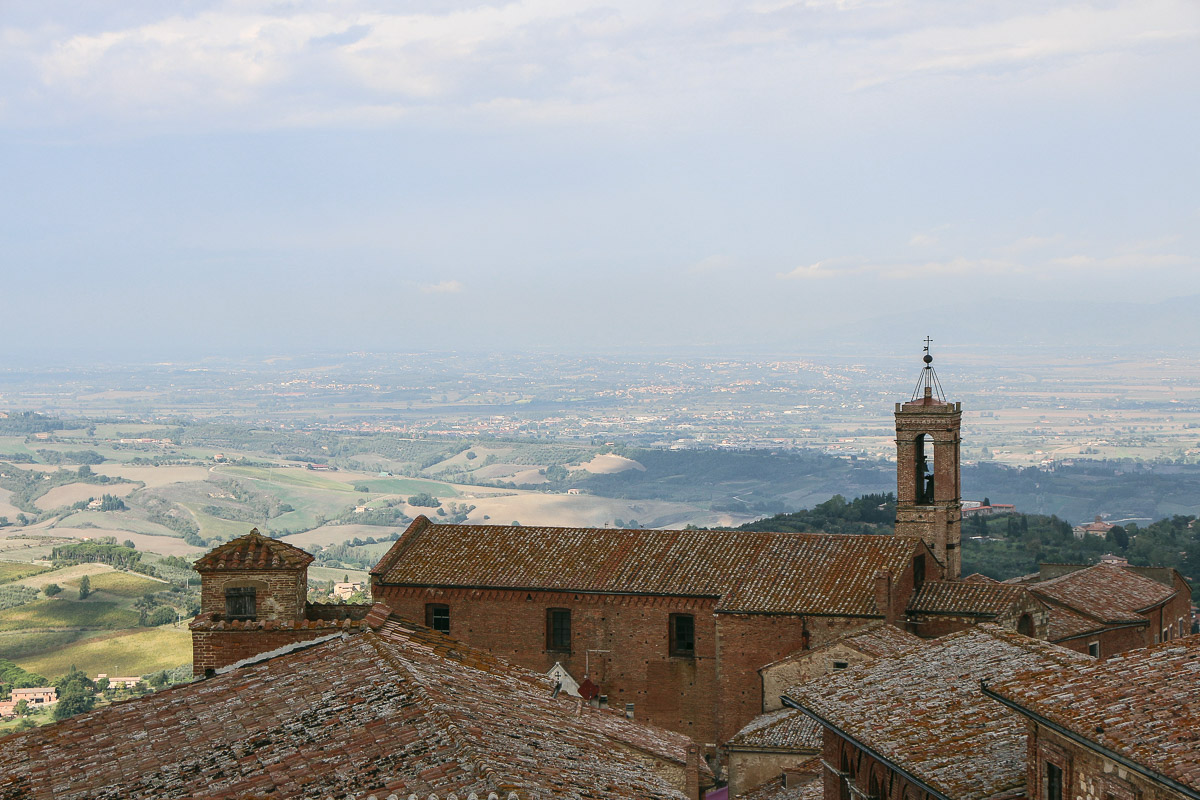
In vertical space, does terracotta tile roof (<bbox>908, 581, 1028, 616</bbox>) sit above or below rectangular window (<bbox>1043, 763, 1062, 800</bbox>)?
below

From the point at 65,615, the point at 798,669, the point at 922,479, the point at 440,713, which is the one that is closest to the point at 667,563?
the point at 798,669

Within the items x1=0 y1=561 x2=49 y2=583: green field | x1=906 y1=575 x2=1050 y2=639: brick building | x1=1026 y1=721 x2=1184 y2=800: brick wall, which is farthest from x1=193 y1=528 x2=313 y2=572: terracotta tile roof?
x1=0 y1=561 x2=49 y2=583: green field

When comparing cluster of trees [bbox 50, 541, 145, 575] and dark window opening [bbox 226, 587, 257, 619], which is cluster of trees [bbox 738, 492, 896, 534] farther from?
cluster of trees [bbox 50, 541, 145, 575]

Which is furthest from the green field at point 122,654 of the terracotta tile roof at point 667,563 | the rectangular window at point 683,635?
the rectangular window at point 683,635

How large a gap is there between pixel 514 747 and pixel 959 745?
4985 mm

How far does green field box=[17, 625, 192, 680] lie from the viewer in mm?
85250

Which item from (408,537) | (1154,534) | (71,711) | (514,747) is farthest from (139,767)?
(1154,534)

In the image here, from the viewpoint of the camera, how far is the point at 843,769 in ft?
58.7

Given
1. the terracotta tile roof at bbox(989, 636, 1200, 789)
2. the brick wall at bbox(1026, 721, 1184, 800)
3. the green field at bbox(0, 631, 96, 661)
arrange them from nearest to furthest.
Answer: the terracotta tile roof at bbox(989, 636, 1200, 789) < the brick wall at bbox(1026, 721, 1184, 800) < the green field at bbox(0, 631, 96, 661)

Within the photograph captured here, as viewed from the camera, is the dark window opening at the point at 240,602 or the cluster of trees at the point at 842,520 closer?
the dark window opening at the point at 240,602

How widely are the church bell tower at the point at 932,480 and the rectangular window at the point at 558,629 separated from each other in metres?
9.53

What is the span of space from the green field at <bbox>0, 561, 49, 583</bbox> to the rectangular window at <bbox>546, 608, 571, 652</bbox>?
9565 cm

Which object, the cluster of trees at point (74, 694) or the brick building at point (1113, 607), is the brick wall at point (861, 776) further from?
the cluster of trees at point (74, 694)

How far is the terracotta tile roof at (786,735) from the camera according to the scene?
27.4m
